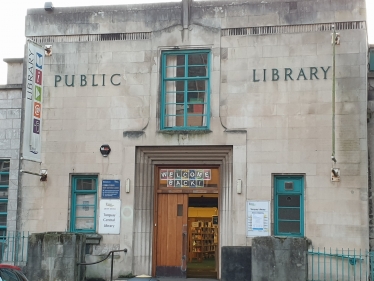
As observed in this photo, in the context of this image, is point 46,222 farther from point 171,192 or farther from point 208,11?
point 208,11

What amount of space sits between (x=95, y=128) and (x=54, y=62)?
2305 mm

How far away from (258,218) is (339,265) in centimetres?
229

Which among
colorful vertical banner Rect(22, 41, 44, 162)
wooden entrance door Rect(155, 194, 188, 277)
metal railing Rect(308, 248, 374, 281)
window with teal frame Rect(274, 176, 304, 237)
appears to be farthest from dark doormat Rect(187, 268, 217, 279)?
colorful vertical banner Rect(22, 41, 44, 162)

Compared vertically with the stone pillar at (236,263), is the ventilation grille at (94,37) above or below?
above

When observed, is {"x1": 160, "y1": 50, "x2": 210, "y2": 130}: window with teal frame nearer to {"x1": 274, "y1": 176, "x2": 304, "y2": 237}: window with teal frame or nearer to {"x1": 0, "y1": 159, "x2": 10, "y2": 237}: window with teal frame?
{"x1": 274, "y1": 176, "x2": 304, "y2": 237}: window with teal frame

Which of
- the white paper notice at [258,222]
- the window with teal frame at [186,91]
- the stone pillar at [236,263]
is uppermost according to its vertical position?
the window with teal frame at [186,91]

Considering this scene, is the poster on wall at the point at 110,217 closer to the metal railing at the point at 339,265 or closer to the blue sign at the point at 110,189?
the blue sign at the point at 110,189

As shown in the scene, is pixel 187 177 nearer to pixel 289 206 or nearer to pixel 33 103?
pixel 289 206

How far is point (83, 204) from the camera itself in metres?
17.4

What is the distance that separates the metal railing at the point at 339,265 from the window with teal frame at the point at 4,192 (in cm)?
860

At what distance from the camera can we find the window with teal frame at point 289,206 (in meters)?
16.2

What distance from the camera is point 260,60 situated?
16.8 meters

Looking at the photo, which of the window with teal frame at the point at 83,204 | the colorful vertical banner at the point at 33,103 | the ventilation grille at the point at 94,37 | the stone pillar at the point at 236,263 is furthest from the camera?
the ventilation grille at the point at 94,37

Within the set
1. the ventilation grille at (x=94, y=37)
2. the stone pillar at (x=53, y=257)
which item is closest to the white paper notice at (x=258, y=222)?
the stone pillar at (x=53, y=257)
